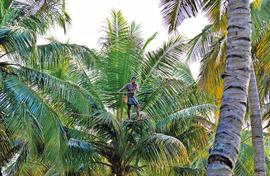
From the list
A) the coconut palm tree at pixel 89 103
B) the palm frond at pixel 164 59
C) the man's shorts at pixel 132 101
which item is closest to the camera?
the coconut palm tree at pixel 89 103

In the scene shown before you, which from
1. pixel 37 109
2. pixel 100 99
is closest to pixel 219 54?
pixel 100 99

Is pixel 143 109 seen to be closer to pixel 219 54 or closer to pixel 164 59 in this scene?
pixel 164 59

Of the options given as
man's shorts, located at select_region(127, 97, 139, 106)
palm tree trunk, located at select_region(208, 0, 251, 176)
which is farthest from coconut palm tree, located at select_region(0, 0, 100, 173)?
palm tree trunk, located at select_region(208, 0, 251, 176)

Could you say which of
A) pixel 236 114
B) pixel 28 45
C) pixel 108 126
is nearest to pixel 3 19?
pixel 28 45

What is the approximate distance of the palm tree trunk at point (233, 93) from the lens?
183 inches

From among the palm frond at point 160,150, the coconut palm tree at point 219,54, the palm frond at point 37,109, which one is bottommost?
the palm frond at point 160,150

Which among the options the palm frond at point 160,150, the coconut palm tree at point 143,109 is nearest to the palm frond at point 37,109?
the coconut palm tree at point 143,109

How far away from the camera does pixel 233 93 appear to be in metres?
5.05

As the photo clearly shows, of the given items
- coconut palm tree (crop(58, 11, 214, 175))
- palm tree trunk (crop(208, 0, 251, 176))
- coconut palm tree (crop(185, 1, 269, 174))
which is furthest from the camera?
coconut palm tree (crop(58, 11, 214, 175))

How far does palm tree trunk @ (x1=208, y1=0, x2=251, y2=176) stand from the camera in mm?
4656

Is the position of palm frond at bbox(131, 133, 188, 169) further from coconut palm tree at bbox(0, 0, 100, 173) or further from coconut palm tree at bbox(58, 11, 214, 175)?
coconut palm tree at bbox(0, 0, 100, 173)

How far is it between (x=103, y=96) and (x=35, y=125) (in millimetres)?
4474

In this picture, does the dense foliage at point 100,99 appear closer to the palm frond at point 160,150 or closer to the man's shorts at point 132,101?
the palm frond at point 160,150

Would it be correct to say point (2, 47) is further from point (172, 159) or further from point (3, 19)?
point (172, 159)
